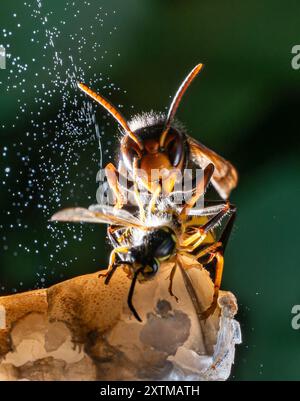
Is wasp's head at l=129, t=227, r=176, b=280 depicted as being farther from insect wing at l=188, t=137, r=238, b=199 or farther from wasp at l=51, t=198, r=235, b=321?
insect wing at l=188, t=137, r=238, b=199

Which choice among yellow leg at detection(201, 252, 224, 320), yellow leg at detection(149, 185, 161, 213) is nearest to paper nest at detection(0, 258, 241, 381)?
yellow leg at detection(201, 252, 224, 320)

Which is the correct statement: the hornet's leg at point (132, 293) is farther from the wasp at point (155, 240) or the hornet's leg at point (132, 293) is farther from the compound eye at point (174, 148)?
the compound eye at point (174, 148)

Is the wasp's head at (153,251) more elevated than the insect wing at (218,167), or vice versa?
the insect wing at (218,167)

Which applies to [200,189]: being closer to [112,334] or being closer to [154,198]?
→ [154,198]

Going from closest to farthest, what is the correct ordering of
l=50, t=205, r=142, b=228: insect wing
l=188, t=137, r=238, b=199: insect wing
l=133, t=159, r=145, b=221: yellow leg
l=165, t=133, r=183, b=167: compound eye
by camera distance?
1. l=50, t=205, r=142, b=228: insect wing
2. l=133, t=159, r=145, b=221: yellow leg
3. l=165, t=133, r=183, b=167: compound eye
4. l=188, t=137, r=238, b=199: insect wing

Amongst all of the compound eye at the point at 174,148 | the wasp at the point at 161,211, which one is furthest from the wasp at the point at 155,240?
the compound eye at the point at 174,148
